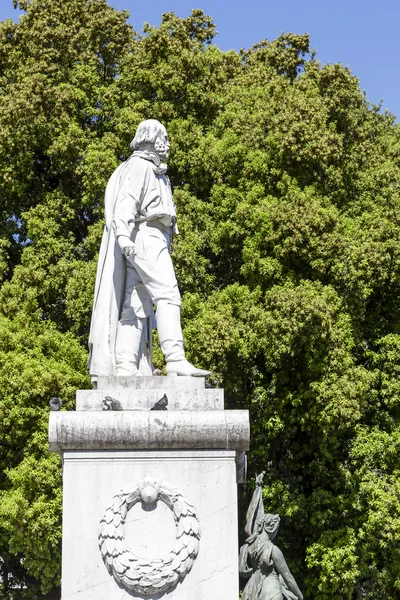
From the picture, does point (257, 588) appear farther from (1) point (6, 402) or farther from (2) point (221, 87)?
(2) point (221, 87)

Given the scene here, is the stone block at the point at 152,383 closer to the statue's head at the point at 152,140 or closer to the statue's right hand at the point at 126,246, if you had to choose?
the statue's right hand at the point at 126,246

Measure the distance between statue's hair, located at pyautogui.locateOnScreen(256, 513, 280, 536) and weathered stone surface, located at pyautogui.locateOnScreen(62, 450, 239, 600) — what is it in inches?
72.5

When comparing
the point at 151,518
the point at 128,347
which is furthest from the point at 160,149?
the point at 151,518

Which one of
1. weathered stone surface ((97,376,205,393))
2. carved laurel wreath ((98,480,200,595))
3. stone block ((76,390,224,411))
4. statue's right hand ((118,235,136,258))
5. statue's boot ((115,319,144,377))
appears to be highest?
statue's right hand ((118,235,136,258))

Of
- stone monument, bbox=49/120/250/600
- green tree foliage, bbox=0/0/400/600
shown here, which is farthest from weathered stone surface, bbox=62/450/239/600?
green tree foliage, bbox=0/0/400/600

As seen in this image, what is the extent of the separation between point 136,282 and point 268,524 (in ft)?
9.23

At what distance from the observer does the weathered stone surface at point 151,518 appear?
8883 millimetres

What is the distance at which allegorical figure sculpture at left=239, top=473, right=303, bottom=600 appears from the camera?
10828mm

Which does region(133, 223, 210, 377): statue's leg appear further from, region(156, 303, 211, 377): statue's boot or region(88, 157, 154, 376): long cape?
region(88, 157, 154, 376): long cape

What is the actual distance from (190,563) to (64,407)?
11.7 metres

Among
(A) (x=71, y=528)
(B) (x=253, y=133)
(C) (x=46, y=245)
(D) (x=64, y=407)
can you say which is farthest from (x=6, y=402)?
(A) (x=71, y=528)

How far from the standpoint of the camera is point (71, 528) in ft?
29.3

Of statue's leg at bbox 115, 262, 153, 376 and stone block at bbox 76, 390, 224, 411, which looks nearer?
stone block at bbox 76, 390, 224, 411

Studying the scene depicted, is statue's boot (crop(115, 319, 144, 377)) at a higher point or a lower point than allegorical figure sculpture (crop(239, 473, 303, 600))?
higher
